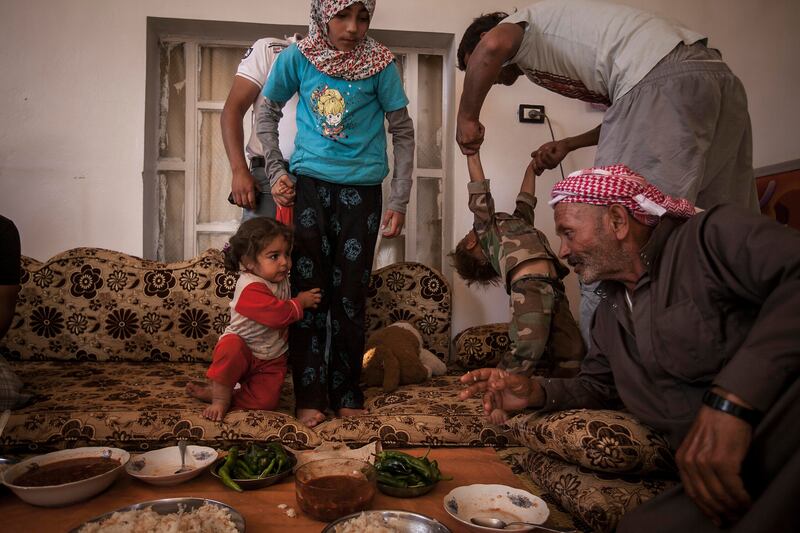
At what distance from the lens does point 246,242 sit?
7.76 ft

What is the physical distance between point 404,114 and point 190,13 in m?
1.88

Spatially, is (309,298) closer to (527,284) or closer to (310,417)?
(310,417)

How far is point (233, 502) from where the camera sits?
1.51 meters

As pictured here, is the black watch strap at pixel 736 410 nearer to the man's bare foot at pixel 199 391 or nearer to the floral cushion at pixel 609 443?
the floral cushion at pixel 609 443

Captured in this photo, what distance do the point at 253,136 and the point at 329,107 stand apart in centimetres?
81

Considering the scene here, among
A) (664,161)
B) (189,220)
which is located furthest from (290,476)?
(189,220)

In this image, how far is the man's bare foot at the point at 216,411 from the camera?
2090 mm

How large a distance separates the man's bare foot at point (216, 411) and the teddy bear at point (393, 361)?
80 cm

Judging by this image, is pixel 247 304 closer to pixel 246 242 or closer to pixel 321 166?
pixel 246 242

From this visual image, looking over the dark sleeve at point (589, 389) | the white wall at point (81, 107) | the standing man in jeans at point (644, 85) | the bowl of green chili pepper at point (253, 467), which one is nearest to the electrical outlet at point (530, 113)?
the white wall at point (81, 107)

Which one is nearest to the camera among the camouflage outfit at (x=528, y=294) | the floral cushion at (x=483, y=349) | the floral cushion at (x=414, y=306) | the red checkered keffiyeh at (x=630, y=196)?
the red checkered keffiyeh at (x=630, y=196)

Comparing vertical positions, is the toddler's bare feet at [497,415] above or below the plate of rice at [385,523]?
above

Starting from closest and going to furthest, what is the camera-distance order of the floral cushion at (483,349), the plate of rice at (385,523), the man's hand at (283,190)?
1. the plate of rice at (385,523)
2. the man's hand at (283,190)
3. the floral cushion at (483,349)

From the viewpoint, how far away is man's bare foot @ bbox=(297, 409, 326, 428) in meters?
2.25
